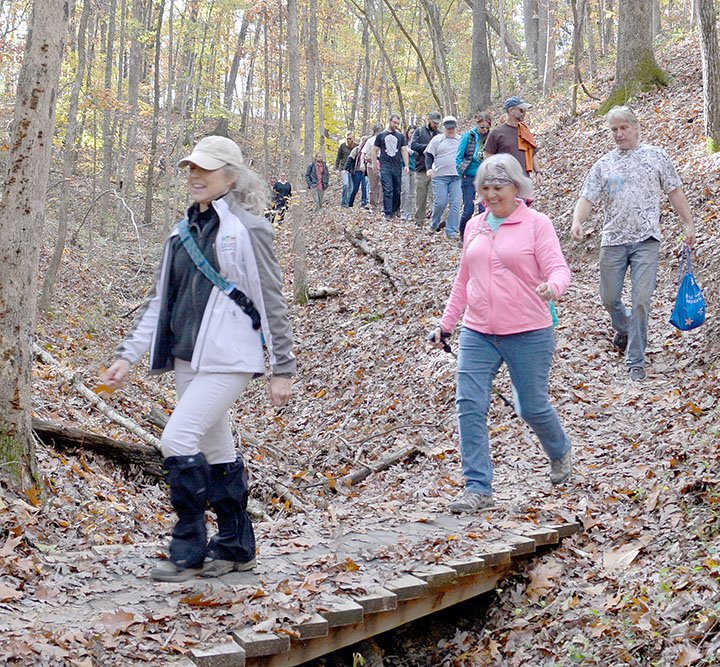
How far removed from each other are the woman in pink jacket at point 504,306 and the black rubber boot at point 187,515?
218cm

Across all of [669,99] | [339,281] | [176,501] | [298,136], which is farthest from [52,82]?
[669,99]

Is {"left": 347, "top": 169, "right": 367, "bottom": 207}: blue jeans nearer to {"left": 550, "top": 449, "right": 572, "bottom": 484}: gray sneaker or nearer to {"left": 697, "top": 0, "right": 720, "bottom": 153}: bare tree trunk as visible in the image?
{"left": 697, "top": 0, "right": 720, "bottom": 153}: bare tree trunk

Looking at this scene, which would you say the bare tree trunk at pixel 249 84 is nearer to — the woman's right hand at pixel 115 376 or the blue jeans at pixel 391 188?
the blue jeans at pixel 391 188

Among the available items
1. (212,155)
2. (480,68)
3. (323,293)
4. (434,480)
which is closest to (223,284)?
(212,155)

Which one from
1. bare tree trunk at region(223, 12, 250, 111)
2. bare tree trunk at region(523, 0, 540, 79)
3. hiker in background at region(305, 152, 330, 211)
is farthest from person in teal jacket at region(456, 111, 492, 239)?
bare tree trunk at region(223, 12, 250, 111)

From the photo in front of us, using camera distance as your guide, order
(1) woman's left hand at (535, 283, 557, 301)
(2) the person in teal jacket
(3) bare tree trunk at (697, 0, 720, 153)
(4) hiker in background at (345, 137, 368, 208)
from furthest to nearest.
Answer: (4) hiker in background at (345, 137, 368, 208) < (2) the person in teal jacket < (3) bare tree trunk at (697, 0, 720, 153) < (1) woman's left hand at (535, 283, 557, 301)

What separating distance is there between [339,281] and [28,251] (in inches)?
471

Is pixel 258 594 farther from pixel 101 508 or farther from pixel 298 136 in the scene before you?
pixel 298 136

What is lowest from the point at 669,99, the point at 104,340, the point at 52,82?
the point at 104,340

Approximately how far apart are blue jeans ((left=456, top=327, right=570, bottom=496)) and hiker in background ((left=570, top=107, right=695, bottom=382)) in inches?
104

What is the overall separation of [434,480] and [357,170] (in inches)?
704

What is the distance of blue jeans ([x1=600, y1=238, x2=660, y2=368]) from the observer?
809cm

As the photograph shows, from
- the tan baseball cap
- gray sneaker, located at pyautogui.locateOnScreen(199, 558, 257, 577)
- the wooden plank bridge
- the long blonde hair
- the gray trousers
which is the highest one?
the gray trousers

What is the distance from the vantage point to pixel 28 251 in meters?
5.35
